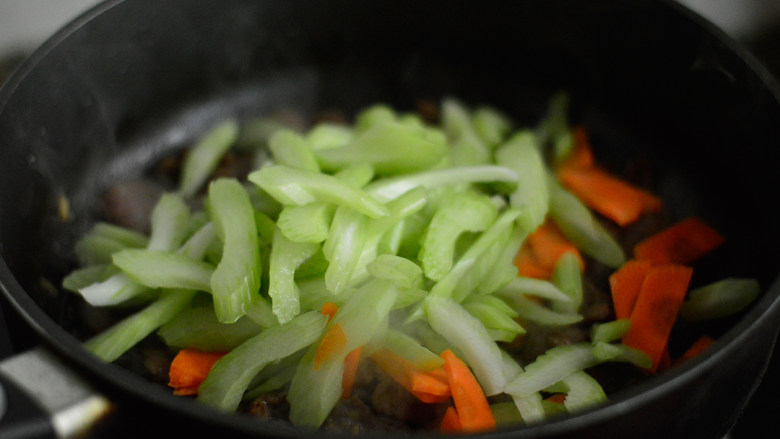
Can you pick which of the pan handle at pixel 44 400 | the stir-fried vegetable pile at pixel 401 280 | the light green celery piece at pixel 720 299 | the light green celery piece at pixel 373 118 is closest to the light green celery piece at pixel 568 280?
the stir-fried vegetable pile at pixel 401 280

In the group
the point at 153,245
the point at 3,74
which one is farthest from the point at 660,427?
the point at 3,74

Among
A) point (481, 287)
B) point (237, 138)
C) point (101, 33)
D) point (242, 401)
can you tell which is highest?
point (101, 33)

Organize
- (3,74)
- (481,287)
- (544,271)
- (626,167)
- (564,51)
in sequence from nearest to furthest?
1. (481,287)
2. (544,271)
3. (626,167)
4. (564,51)
5. (3,74)

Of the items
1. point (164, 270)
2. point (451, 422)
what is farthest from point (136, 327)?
point (451, 422)

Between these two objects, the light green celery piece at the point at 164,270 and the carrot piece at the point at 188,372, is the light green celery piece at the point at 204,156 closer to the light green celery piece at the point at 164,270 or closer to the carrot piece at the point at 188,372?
the light green celery piece at the point at 164,270

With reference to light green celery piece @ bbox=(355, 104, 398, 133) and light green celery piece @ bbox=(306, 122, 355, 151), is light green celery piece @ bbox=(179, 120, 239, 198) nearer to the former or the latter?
light green celery piece @ bbox=(306, 122, 355, 151)

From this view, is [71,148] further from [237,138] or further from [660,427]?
[660,427]

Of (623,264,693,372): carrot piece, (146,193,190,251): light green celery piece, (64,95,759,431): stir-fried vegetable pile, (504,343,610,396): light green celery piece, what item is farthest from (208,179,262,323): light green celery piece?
(623,264,693,372): carrot piece

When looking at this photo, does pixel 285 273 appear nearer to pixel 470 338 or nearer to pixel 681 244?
pixel 470 338
